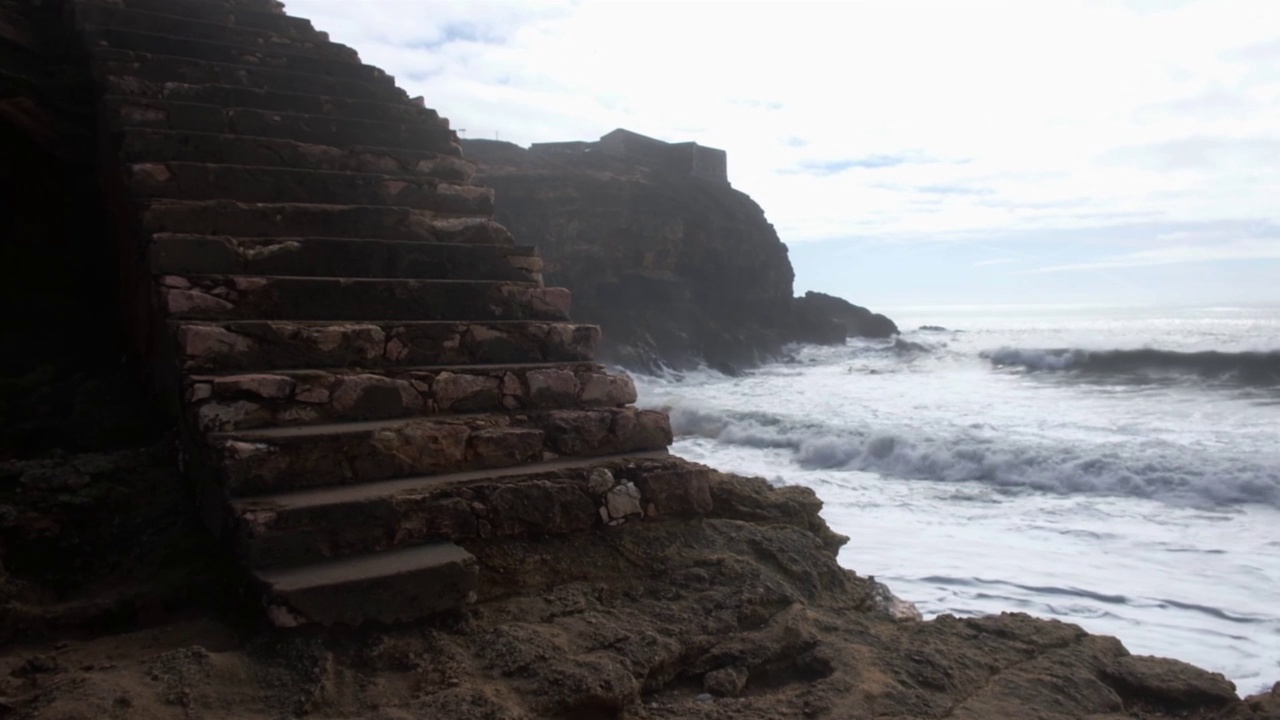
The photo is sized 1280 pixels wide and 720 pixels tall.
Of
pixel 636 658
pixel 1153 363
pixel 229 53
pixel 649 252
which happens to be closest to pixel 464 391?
pixel 636 658

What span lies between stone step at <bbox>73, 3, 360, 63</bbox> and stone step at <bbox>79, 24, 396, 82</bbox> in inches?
2.5

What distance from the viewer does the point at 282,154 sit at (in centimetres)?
415

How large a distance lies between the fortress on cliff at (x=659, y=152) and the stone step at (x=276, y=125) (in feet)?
76.3

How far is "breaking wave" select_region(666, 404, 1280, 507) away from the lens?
7660 millimetres

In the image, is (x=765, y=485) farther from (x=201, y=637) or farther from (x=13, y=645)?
(x=13, y=645)

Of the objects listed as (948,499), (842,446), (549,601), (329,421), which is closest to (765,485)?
(549,601)

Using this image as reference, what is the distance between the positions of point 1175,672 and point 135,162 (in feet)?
14.1

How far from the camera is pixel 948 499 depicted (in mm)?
7590

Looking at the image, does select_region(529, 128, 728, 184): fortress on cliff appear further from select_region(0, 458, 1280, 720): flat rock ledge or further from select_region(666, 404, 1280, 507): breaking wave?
select_region(0, 458, 1280, 720): flat rock ledge

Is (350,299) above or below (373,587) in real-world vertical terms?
above

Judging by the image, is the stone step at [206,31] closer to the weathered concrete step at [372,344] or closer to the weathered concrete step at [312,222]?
the weathered concrete step at [312,222]

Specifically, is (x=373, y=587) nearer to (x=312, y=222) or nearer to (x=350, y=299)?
(x=350, y=299)

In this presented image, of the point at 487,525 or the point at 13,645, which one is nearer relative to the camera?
the point at 13,645

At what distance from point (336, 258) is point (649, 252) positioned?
22.9 metres
